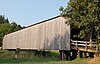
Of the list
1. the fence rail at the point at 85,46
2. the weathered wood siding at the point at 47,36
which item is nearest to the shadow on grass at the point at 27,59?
the weathered wood siding at the point at 47,36

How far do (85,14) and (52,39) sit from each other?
35.8 ft

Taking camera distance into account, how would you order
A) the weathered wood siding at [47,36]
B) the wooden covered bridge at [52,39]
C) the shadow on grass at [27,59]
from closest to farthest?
1. the shadow on grass at [27,59]
2. the wooden covered bridge at [52,39]
3. the weathered wood siding at [47,36]

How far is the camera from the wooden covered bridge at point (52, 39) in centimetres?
2997

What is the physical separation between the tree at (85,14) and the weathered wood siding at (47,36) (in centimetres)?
535

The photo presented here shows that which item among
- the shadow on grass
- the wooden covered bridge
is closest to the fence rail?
the wooden covered bridge

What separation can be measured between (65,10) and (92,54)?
5749 mm

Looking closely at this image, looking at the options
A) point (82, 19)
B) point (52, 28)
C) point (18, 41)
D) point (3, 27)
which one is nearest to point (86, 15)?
point (82, 19)

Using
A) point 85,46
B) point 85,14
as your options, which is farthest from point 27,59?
point 85,14

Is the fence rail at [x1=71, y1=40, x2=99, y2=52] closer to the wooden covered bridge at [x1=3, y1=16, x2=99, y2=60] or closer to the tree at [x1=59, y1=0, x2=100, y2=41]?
the wooden covered bridge at [x1=3, y1=16, x2=99, y2=60]

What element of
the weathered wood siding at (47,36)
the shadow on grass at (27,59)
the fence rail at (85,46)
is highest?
the weathered wood siding at (47,36)

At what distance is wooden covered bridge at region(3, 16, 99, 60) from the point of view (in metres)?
30.0

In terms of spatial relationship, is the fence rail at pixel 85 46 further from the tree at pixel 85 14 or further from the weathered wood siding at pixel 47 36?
the weathered wood siding at pixel 47 36

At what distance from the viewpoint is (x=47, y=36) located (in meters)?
35.8

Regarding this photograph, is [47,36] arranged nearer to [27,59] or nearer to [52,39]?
[52,39]
